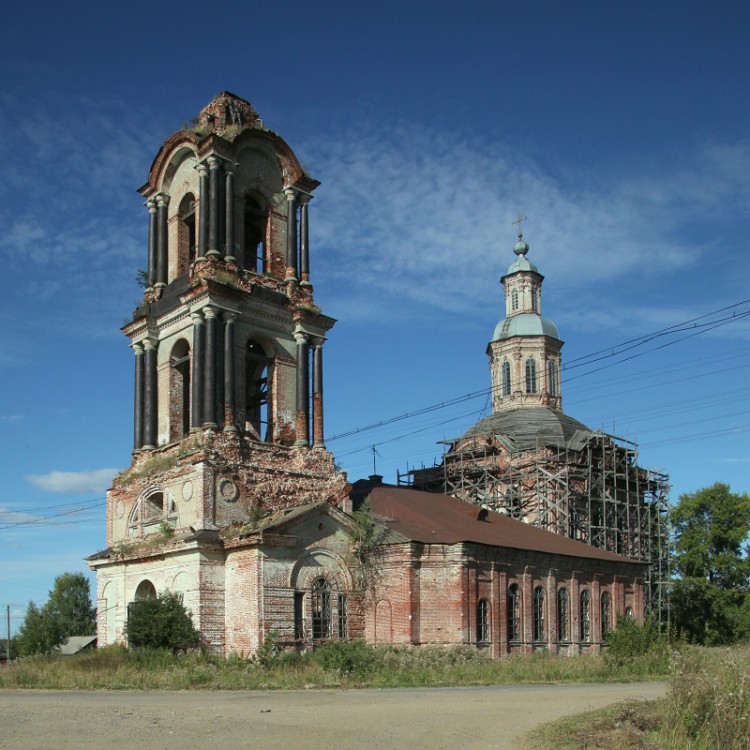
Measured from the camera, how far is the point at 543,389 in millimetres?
54250

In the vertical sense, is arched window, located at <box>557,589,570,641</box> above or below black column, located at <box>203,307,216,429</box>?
below

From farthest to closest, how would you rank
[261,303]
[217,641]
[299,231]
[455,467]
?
[455,467] < [299,231] < [261,303] < [217,641]

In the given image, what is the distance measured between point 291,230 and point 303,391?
228 inches

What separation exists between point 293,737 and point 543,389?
1715 inches

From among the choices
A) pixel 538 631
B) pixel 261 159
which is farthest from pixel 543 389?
pixel 261 159

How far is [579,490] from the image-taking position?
46812mm

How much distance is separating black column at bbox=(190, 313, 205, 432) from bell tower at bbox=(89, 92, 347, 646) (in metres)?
0.04

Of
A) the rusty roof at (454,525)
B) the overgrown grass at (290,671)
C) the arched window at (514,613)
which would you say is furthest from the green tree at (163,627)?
the arched window at (514,613)

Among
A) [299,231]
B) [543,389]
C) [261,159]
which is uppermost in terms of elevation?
[261,159]

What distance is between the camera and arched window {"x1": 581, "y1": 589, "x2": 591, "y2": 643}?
3608cm

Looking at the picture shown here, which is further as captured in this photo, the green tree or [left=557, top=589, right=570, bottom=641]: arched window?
[left=557, top=589, right=570, bottom=641]: arched window

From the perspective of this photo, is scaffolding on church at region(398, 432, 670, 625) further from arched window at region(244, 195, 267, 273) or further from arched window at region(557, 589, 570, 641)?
arched window at region(244, 195, 267, 273)

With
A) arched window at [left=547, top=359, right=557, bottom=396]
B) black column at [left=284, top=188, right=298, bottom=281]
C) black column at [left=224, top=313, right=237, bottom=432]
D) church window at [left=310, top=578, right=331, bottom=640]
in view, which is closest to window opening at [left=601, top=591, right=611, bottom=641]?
church window at [left=310, top=578, right=331, bottom=640]

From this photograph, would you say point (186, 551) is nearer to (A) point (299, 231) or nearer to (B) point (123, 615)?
(B) point (123, 615)
